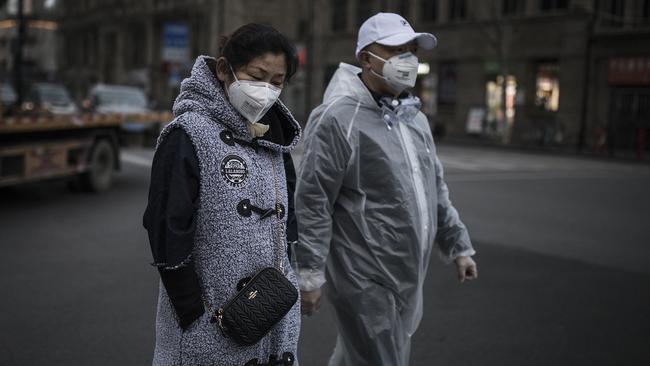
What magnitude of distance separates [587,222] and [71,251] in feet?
23.2

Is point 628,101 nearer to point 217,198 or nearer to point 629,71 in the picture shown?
point 629,71

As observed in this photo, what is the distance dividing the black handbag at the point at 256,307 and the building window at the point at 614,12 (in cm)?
3245

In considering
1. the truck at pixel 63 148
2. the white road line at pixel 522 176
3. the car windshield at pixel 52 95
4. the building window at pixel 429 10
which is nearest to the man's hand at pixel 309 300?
the truck at pixel 63 148

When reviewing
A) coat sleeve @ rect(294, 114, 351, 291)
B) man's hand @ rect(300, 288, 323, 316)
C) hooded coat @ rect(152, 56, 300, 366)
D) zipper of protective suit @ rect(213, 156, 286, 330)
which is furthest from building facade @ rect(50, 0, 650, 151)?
hooded coat @ rect(152, 56, 300, 366)

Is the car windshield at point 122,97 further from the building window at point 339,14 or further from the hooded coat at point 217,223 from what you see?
the hooded coat at point 217,223

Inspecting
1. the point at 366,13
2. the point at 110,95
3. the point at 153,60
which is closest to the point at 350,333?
the point at 110,95

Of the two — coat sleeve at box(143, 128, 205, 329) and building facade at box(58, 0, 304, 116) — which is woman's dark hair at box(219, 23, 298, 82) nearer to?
coat sleeve at box(143, 128, 205, 329)

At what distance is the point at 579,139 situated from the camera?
29.3 metres

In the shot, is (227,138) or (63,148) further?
(63,148)

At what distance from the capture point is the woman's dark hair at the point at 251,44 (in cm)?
232

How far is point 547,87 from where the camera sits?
31609 mm

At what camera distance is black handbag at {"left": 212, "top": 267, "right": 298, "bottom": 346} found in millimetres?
2223

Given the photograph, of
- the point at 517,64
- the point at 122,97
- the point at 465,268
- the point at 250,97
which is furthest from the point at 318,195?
the point at 517,64

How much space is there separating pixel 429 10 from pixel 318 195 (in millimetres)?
36632
